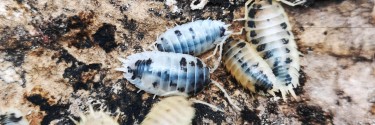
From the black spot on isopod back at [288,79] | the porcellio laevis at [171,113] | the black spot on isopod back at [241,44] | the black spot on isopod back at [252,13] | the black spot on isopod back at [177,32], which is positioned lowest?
the porcellio laevis at [171,113]

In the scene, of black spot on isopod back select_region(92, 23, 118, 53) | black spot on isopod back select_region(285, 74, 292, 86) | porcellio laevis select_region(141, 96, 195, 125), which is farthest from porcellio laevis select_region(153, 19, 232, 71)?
black spot on isopod back select_region(285, 74, 292, 86)

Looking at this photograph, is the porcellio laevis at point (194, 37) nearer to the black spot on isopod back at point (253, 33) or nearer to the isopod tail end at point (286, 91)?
the black spot on isopod back at point (253, 33)

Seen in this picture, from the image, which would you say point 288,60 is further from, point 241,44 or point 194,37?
point 194,37

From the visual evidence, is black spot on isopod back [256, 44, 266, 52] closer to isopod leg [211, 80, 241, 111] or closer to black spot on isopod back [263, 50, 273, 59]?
black spot on isopod back [263, 50, 273, 59]

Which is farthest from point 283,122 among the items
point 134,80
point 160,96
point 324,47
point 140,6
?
point 140,6

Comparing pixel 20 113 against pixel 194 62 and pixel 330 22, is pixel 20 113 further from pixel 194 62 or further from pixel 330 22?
pixel 330 22

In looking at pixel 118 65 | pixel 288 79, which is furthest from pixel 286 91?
pixel 118 65

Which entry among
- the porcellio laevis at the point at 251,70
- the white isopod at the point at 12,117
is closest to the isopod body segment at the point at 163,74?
the porcellio laevis at the point at 251,70
